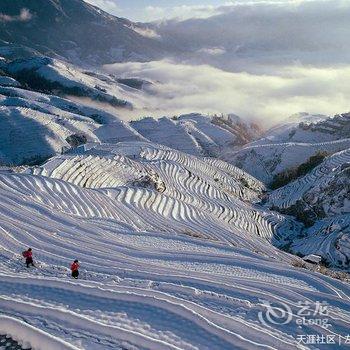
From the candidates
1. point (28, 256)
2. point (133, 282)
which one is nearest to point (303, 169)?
point (133, 282)

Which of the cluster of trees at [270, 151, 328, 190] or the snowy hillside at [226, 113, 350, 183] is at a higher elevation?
the snowy hillside at [226, 113, 350, 183]

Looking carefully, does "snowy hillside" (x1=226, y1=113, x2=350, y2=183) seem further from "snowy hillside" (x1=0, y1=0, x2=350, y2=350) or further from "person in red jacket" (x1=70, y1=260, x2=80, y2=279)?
"person in red jacket" (x1=70, y1=260, x2=80, y2=279)

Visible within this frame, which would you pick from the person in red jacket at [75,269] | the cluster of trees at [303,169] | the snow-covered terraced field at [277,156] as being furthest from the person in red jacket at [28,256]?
the snow-covered terraced field at [277,156]

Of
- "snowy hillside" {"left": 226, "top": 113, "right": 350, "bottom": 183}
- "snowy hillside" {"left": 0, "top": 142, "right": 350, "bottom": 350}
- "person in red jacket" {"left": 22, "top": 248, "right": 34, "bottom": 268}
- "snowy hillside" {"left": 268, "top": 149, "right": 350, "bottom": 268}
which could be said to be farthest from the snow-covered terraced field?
"person in red jacket" {"left": 22, "top": 248, "right": 34, "bottom": 268}

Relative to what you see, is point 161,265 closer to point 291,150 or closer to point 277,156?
point 277,156

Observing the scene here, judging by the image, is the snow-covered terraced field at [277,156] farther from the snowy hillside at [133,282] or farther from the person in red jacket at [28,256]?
the person in red jacket at [28,256]

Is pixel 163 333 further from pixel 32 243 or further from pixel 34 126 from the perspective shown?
pixel 34 126

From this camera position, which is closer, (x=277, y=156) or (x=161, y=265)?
(x=161, y=265)

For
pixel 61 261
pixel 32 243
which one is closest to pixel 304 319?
pixel 61 261
